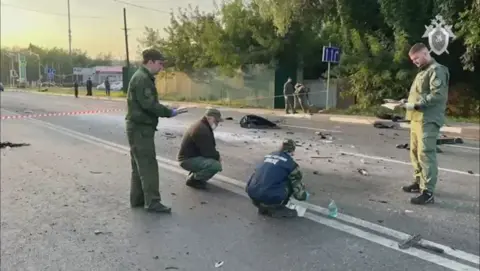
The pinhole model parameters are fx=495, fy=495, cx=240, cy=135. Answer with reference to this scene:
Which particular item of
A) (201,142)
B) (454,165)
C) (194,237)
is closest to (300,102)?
(454,165)

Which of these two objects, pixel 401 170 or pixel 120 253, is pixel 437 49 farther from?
pixel 401 170

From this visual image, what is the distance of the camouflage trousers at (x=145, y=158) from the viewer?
5246 mm

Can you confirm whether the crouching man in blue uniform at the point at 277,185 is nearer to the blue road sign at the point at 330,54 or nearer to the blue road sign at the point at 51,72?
the blue road sign at the point at 51,72

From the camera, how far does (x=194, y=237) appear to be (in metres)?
4.62

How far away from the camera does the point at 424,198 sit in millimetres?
5809

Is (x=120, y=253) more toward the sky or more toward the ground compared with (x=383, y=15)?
more toward the ground

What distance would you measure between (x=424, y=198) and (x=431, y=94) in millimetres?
1235

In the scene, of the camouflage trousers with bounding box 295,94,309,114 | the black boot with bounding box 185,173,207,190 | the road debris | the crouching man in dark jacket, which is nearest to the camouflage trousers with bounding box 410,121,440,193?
the road debris

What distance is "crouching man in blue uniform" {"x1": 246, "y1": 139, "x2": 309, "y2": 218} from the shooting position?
5113 mm

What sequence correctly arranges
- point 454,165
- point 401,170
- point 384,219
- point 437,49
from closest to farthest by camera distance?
1. point 437,49
2. point 384,219
3. point 401,170
4. point 454,165

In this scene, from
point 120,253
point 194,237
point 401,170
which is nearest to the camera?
point 120,253

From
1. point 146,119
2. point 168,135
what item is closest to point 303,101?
point 168,135

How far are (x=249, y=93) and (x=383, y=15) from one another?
81.8 feet

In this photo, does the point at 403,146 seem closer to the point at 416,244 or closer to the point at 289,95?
the point at 416,244
